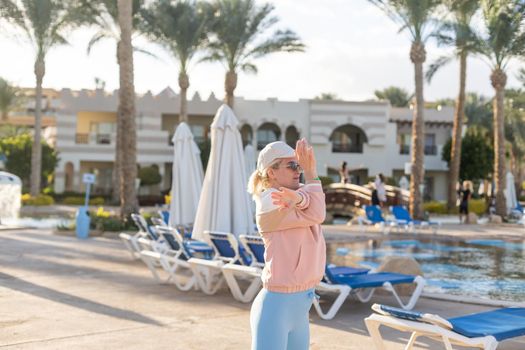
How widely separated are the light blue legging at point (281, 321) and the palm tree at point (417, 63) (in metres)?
24.4

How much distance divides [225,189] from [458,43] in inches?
883

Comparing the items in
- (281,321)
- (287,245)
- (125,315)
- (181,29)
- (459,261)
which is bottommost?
(459,261)

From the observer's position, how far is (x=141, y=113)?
46.0 m

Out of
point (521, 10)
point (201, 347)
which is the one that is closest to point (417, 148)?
point (521, 10)

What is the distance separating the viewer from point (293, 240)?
3.44m

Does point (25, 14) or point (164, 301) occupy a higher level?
point (25, 14)

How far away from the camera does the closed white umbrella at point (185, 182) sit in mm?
13836

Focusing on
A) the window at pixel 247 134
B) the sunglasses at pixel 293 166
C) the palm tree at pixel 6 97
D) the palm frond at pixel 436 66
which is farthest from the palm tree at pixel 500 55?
the palm tree at pixel 6 97

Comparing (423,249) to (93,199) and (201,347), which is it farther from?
(93,199)

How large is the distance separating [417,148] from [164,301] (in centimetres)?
2090

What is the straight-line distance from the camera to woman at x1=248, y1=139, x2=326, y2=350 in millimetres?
3334

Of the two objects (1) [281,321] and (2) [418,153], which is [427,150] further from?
(1) [281,321]

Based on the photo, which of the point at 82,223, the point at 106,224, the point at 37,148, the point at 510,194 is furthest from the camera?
the point at 37,148

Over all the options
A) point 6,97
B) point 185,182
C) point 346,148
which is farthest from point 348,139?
point 185,182
